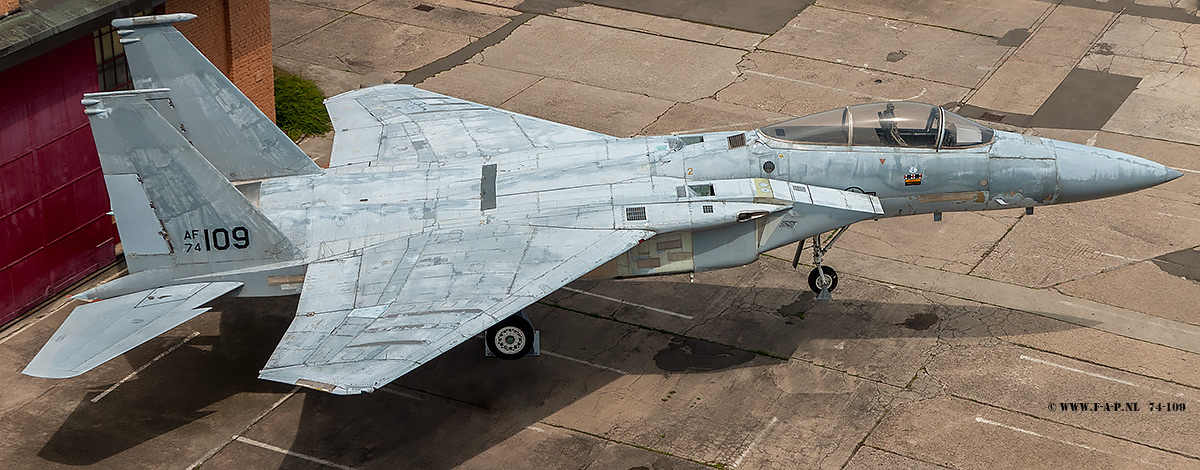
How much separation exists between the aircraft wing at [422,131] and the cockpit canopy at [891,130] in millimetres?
3265

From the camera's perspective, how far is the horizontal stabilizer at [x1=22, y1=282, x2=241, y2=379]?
45.7 ft

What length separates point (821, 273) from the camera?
59.2 ft

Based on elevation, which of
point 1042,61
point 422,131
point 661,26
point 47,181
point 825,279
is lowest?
point 825,279

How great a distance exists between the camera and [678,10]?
102ft

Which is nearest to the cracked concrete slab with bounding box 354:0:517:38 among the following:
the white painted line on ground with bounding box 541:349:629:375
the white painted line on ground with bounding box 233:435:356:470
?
the white painted line on ground with bounding box 541:349:629:375

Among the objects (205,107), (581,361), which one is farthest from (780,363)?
(205,107)

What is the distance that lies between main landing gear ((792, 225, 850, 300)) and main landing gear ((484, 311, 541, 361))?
4414mm

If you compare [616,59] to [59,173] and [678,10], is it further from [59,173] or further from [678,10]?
[59,173]

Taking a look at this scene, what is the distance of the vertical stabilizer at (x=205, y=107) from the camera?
16328mm

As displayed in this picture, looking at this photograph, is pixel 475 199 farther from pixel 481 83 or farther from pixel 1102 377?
pixel 481 83

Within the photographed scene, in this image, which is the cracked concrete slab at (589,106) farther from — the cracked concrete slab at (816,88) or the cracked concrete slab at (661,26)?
the cracked concrete slab at (661,26)

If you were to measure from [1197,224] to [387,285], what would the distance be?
578 inches

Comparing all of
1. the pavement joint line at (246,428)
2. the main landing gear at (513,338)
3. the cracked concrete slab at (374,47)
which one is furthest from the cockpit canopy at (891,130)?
the cracked concrete slab at (374,47)

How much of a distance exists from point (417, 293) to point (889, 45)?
681 inches
